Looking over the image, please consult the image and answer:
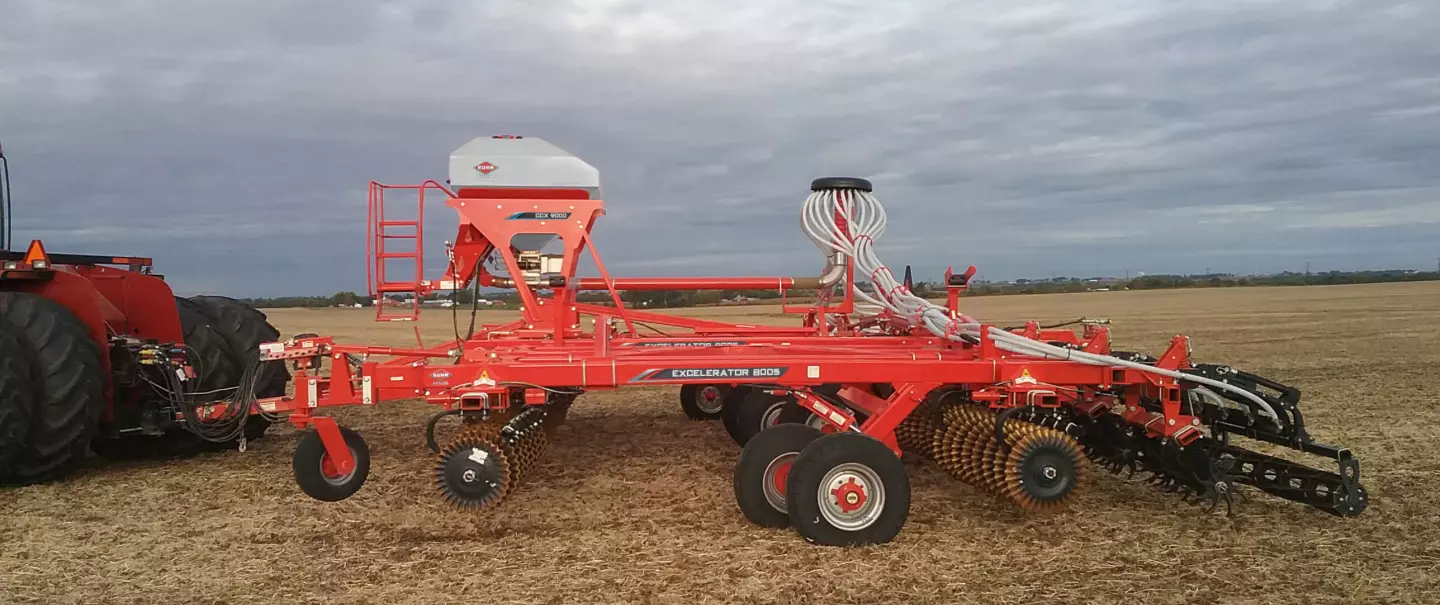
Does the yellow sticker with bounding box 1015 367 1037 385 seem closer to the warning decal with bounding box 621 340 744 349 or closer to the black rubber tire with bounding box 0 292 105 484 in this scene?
the warning decal with bounding box 621 340 744 349

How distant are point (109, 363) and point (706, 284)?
13.4ft

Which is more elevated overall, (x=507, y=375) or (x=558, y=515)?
(x=507, y=375)

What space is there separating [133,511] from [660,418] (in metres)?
4.25

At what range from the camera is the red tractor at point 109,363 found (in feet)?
16.5

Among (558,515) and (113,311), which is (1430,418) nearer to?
(558,515)

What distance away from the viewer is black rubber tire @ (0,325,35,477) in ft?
15.9

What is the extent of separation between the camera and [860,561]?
3977mm

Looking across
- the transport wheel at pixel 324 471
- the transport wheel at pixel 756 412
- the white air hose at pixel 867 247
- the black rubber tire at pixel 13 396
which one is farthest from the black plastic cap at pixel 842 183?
the black rubber tire at pixel 13 396

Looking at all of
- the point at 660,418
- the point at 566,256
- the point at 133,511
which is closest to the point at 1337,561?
the point at 566,256

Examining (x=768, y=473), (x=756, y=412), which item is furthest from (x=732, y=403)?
(x=768, y=473)

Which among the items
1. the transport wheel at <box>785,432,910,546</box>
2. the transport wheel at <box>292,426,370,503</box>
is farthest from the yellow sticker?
the transport wheel at <box>292,426,370,503</box>

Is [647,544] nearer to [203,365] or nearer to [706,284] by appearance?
[706,284]

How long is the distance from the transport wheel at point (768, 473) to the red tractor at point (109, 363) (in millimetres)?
3023

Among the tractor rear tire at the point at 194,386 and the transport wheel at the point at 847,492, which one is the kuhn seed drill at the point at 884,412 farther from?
the tractor rear tire at the point at 194,386
